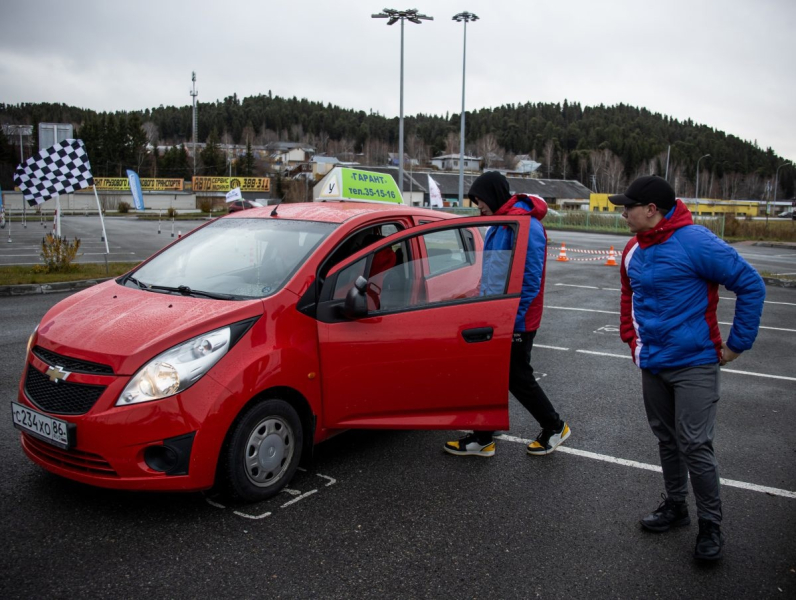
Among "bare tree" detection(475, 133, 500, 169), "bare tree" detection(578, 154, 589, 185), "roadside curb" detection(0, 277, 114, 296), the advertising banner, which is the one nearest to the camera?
the advertising banner

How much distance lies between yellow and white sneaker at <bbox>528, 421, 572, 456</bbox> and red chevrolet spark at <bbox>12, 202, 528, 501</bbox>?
50 cm

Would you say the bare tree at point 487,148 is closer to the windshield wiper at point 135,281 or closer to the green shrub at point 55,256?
the green shrub at point 55,256

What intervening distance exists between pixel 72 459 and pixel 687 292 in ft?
10.9

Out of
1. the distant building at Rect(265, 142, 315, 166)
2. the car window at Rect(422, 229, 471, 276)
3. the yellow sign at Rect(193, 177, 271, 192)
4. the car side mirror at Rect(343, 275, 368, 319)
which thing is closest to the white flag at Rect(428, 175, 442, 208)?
the car window at Rect(422, 229, 471, 276)

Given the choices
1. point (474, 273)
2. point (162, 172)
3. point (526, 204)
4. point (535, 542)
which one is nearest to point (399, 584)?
point (535, 542)

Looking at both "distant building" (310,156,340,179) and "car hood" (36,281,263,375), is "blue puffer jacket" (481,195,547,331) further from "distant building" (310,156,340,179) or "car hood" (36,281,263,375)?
"distant building" (310,156,340,179)

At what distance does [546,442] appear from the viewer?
14.8ft

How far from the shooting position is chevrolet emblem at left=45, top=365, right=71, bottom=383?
3312 millimetres

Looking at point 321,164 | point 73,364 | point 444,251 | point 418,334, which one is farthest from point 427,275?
point 321,164

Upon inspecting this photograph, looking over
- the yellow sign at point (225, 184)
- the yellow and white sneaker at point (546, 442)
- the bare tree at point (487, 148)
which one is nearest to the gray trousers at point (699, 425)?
the yellow and white sneaker at point (546, 442)

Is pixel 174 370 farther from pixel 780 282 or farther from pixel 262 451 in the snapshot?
pixel 780 282

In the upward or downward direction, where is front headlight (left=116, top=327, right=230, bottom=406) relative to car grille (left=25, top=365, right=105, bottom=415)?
upward

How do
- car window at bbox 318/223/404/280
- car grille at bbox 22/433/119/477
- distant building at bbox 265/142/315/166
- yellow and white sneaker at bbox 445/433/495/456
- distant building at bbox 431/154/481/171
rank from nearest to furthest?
car grille at bbox 22/433/119/477 < car window at bbox 318/223/404/280 < yellow and white sneaker at bbox 445/433/495/456 < distant building at bbox 431/154/481/171 < distant building at bbox 265/142/315/166

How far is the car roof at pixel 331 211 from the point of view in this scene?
4.46 metres
